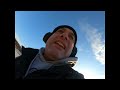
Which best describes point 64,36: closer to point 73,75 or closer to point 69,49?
point 69,49

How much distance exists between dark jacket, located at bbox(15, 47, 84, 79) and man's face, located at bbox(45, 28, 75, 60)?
0.34 ft

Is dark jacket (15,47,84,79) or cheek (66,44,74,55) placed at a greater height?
cheek (66,44,74,55)

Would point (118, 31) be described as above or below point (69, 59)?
above

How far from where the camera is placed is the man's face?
2152mm

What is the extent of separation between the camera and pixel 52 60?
218cm

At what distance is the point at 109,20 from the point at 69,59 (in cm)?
51

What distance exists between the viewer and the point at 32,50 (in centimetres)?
213

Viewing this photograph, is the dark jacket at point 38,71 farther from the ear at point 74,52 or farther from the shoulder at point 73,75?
the ear at point 74,52

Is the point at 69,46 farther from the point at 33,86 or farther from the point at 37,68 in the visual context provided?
the point at 33,86

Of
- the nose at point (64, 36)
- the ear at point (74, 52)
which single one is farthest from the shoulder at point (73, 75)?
the nose at point (64, 36)

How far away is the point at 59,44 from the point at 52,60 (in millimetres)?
159

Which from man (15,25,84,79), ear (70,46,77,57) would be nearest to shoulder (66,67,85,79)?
man (15,25,84,79)

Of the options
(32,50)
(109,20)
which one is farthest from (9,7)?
(109,20)

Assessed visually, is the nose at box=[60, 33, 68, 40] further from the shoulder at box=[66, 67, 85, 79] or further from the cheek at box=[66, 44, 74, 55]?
the shoulder at box=[66, 67, 85, 79]
